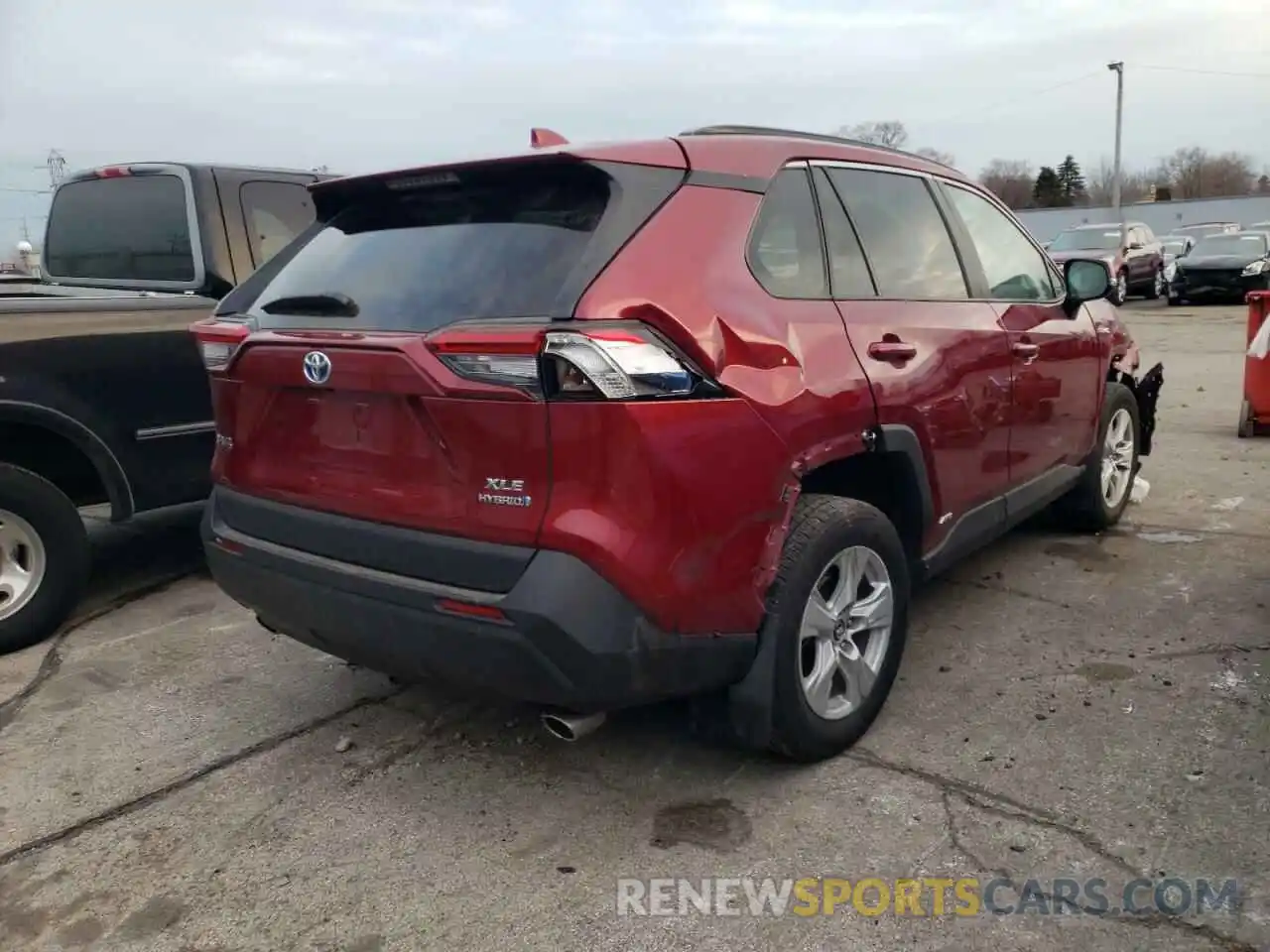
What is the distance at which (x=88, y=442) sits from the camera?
4.49 meters

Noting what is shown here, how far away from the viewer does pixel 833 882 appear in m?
2.67

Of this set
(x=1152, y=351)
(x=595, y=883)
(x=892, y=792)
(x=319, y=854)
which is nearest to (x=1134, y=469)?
(x=892, y=792)

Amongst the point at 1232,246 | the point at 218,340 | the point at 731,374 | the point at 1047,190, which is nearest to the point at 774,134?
the point at 731,374

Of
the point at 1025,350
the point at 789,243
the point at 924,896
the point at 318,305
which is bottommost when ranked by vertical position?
the point at 924,896

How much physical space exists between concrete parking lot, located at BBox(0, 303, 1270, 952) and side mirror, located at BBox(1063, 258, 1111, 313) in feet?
4.49

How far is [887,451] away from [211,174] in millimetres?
4018

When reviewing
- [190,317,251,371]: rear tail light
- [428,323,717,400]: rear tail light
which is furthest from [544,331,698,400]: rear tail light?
[190,317,251,371]: rear tail light

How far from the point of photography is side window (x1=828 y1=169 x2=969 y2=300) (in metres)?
3.51

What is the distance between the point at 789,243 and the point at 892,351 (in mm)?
516

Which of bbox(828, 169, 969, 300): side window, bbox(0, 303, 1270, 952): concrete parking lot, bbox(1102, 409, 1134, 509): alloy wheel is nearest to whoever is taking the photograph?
bbox(0, 303, 1270, 952): concrete parking lot

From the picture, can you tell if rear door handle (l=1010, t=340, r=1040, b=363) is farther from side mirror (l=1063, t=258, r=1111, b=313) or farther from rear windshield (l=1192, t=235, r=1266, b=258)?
rear windshield (l=1192, t=235, r=1266, b=258)

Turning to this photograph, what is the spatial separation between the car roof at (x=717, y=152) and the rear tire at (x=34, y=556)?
2.13m

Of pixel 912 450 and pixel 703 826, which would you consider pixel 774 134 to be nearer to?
pixel 912 450

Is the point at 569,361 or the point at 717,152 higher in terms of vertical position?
the point at 717,152
